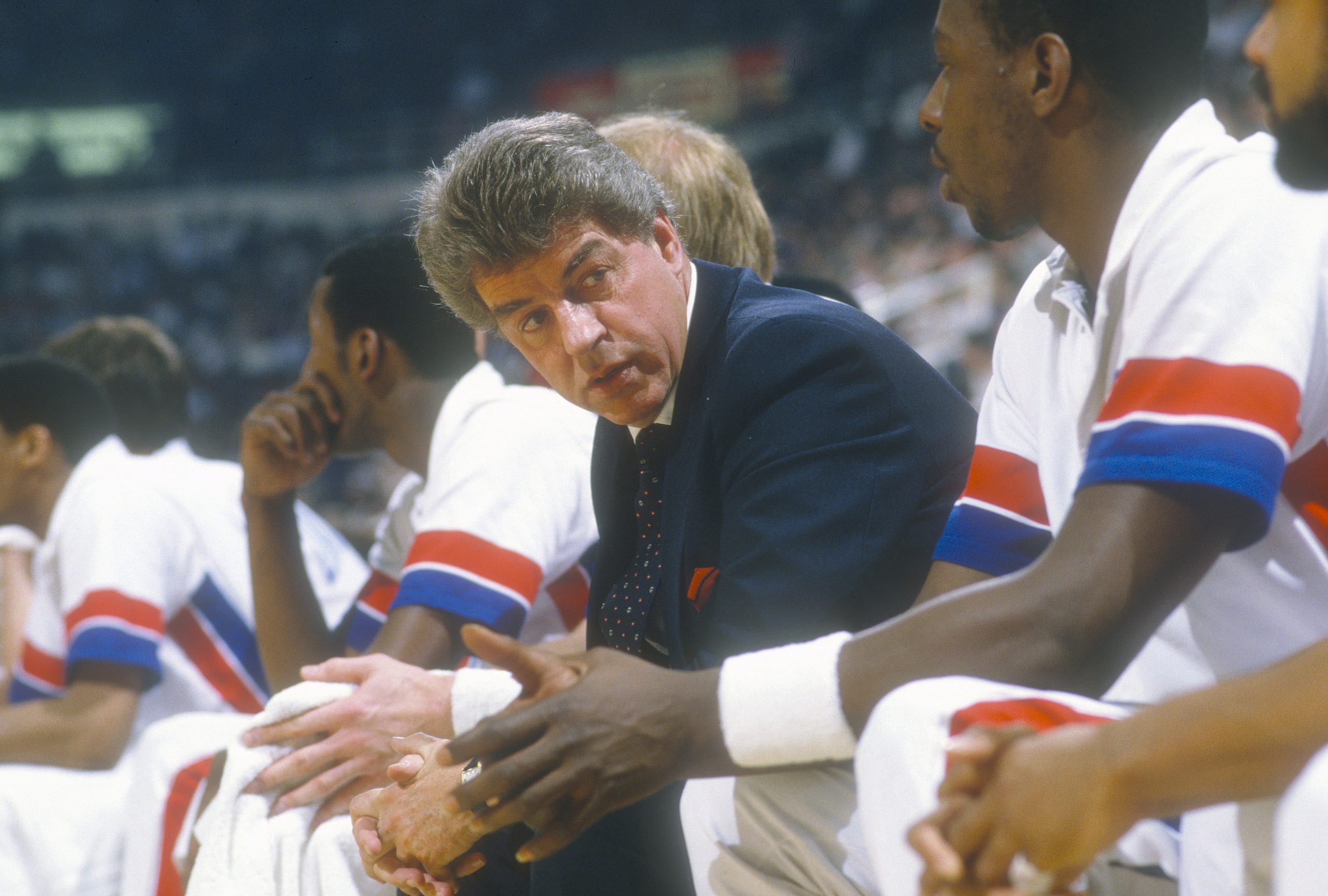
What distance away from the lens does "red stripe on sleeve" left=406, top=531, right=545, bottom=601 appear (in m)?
2.11

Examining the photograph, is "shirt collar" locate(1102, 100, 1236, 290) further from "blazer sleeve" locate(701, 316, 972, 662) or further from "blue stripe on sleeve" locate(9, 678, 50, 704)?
"blue stripe on sleeve" locate(9, 678, 50, 704)

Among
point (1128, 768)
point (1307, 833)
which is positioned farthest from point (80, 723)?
point (1307, 833)

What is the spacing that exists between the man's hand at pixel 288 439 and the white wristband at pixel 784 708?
160 centimetres

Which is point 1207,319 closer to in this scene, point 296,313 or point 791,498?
point 791,498

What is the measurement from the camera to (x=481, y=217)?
1.69 meters

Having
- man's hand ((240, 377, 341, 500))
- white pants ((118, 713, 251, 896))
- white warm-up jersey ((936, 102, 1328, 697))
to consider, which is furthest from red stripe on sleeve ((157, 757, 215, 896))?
white warm-up jersey ((936, 102, 1328, 697))

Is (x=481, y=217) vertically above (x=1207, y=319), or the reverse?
(x=481, y=217)

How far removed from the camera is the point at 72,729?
255cm

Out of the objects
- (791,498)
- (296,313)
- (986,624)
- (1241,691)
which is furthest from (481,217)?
(296,313)

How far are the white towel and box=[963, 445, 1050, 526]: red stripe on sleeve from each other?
0.98m

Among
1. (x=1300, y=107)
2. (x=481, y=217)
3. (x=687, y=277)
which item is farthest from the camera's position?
(x=687, y=277)

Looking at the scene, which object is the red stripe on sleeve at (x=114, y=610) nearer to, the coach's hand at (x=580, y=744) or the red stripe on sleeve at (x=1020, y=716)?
the coach's hand at (x=580, y=744)

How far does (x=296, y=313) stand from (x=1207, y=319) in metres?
17.6

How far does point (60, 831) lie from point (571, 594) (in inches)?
45.7
